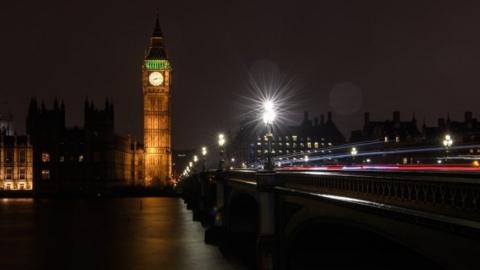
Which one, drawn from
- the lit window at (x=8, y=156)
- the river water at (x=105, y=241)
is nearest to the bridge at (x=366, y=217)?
the river water at (x=105, y=241)

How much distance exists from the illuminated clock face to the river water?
77765 millimetres

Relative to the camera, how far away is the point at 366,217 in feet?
56.2

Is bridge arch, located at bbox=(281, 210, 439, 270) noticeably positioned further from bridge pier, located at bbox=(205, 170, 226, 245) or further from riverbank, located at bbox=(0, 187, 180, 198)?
riverbank, located at bbox=(0, 187, 180, 198)

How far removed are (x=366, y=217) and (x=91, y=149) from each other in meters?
137

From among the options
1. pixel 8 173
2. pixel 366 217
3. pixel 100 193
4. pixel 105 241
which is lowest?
pixel 105 241

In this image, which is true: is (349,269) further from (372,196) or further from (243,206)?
(372,196)

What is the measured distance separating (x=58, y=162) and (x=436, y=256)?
13844 centimetres

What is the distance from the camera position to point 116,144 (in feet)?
521

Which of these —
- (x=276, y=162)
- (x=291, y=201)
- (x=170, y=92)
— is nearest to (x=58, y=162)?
(x=170, y=92)

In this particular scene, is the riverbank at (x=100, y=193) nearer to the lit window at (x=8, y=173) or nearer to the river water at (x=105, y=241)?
the lit window at (x=8, y=173)

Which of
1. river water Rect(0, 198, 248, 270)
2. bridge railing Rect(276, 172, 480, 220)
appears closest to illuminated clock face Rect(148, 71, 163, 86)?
river water Rect(0, 198, 248, 270)

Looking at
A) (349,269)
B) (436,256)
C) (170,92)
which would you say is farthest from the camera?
(170,92)

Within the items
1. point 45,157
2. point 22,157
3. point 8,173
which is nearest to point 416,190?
point 8,173

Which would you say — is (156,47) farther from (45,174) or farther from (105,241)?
(105,241)
